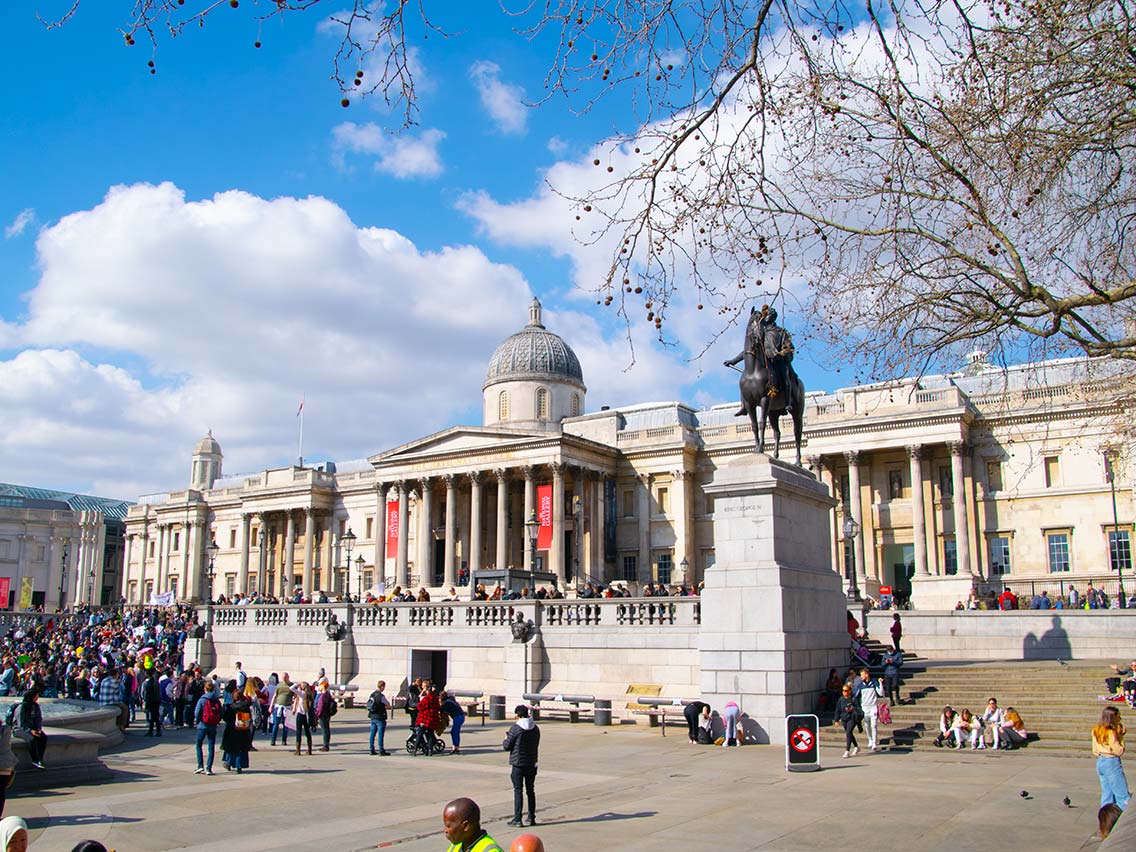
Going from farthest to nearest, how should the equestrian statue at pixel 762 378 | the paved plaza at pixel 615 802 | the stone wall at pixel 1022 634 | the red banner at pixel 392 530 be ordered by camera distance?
the red banner at pixel 392 530 < the stone wall at pixel 1022 634 < the equestrian statue at pixel 762 378 < the paved plaza at pixel 615 802

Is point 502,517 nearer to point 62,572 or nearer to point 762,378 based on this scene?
point 762,378

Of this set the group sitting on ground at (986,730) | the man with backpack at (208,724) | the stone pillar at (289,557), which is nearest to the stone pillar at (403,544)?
the stone pillar at (289,557)

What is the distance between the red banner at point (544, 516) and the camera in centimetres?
6250

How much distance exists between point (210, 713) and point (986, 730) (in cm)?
1397

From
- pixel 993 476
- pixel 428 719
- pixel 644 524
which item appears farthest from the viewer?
pixel 644 524

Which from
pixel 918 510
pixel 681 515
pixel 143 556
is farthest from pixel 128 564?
pixel 918 510

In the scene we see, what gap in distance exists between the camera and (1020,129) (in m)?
11.3

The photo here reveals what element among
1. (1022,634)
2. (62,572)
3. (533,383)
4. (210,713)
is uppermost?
(533,383)

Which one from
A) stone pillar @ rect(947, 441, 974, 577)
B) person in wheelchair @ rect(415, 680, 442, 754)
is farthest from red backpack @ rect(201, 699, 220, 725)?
stone pillar @ rect(947, 441, 974, 577)

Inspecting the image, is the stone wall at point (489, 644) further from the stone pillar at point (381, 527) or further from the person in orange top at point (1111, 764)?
the stone pillar at point (381, 527)

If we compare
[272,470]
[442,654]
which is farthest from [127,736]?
[272,470]

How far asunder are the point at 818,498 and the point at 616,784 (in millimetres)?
9938

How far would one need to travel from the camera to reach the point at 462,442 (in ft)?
225

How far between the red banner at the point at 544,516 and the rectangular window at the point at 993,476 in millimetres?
25207
